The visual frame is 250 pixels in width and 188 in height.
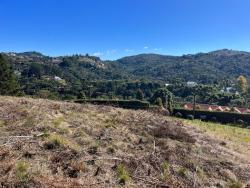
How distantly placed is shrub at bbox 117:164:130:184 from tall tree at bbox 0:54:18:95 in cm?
4843

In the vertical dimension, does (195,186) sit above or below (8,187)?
below

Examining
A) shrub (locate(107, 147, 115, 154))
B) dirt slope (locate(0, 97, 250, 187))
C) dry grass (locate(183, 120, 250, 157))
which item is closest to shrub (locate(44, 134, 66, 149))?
dirt slope (locate(0, 97, 250, 187))

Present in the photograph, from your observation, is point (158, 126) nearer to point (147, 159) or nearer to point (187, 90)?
point (147, 159)

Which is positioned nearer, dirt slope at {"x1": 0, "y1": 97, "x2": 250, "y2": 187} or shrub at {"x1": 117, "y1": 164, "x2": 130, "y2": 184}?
dirt slope at {"x1": 0, "y1": 97, "x2": 250, "y2": 187}

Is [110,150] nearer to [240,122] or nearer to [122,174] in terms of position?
[122,174]

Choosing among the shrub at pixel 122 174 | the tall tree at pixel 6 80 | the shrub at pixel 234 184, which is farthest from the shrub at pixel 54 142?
the tall tree at pixel 6 80

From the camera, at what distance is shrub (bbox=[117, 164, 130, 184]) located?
26.7 feet

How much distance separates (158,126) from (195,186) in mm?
6370

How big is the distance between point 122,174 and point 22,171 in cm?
247

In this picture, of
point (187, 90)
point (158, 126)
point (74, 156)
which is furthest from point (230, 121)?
point (187, 90)

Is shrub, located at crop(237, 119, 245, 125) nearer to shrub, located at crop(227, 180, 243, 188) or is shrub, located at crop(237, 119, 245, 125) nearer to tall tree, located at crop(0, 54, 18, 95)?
tall tree, located at crop(0, 54, 18, 95)

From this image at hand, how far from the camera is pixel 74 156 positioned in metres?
8.95

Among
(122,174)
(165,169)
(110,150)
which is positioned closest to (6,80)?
(110,150)

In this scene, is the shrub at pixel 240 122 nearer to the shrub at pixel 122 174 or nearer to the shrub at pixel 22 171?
the shrub at pixel 122 174
